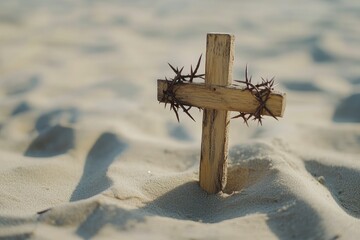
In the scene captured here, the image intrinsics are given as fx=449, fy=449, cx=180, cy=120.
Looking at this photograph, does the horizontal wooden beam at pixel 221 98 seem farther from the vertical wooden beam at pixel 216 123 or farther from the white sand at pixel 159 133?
the white sand at pixel 159 133

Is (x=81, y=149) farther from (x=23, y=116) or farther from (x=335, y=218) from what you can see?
(x=335, y=218)

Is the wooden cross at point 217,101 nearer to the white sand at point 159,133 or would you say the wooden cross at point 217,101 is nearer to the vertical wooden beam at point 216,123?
the vertical wooden beam at point 216,123

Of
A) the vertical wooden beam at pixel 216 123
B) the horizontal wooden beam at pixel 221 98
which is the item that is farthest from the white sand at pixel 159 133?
the horizontal wooden beam at pixel 221 98

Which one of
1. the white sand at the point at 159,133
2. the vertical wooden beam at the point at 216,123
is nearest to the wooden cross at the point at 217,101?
the vertical wooden beam at the point at 216,123

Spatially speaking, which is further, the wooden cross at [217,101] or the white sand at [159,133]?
the wooden cross at [217,101]

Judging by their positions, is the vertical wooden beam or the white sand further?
the vertical wooden beam

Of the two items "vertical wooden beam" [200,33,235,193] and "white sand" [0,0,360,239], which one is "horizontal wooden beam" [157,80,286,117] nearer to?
"vertical wooden beam" [200,33,235,193]

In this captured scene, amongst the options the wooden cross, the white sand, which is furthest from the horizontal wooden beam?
the white sand
